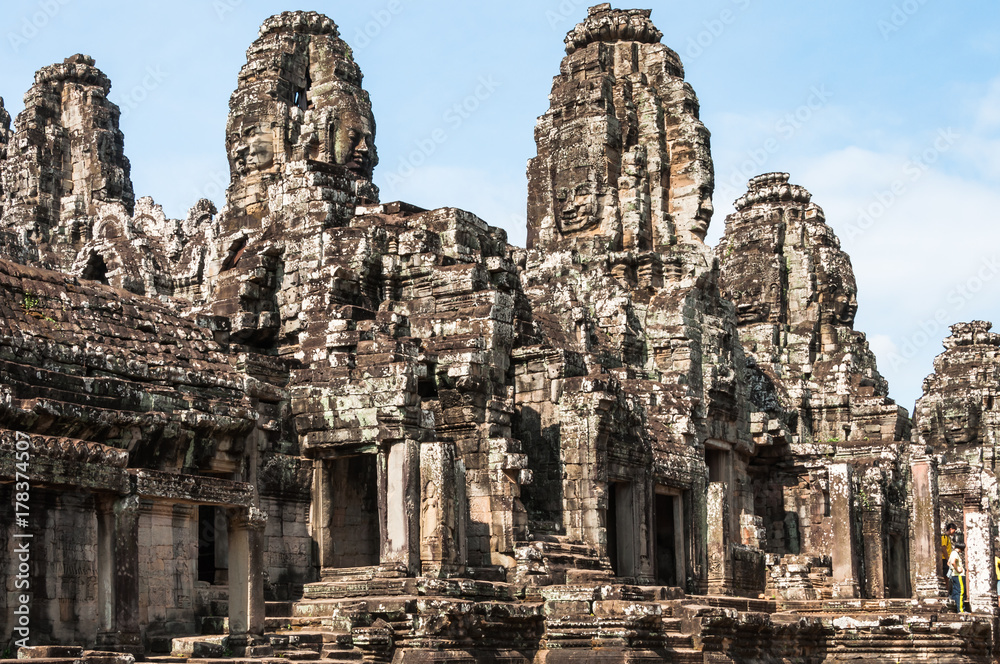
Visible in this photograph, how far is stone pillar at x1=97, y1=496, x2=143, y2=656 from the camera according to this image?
63.7 ft

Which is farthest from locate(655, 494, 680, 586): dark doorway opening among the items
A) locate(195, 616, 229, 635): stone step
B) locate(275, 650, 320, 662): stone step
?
locate(195, 616, 229, 635): stone step

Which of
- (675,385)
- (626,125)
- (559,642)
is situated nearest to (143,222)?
(626,125)

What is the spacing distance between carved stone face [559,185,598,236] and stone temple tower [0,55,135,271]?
16252 millimetres

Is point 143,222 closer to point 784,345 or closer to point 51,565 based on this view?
point 784,345

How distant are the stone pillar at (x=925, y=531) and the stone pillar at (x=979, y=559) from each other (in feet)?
2.07

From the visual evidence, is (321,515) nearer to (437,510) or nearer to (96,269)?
A: (437,510)

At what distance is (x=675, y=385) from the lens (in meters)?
32.7

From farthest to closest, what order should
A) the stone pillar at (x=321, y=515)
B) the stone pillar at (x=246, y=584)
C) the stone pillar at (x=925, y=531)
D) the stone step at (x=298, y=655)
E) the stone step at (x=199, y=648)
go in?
the stone pillar at (x=925, y=531) < the stone pillar at (x=321, y=515) < the stone step at (x=298, y=655) < the stone pillar at (x=246, y=584) < the stone step at (x=199, y=648)

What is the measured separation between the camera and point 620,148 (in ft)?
130

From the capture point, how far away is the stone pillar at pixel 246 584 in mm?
20734

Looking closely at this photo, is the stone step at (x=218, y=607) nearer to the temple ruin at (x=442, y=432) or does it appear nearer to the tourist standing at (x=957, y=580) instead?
the temple ruin at (x=442, y=432)

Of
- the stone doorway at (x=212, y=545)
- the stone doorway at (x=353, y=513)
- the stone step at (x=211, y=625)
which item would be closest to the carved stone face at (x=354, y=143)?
the stone doorway at (x=353, y=513)

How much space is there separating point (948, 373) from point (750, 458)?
17.9 metres

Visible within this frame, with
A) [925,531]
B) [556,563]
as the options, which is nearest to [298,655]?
Result: [556,563]
